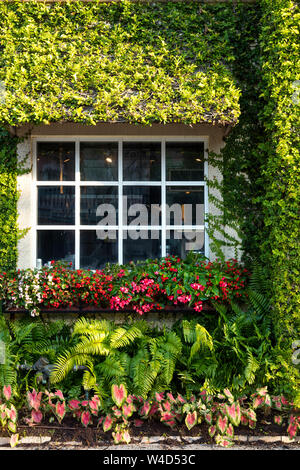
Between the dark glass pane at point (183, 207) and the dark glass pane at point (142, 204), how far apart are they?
15 centimetres

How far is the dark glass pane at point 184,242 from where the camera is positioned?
15.4 ft

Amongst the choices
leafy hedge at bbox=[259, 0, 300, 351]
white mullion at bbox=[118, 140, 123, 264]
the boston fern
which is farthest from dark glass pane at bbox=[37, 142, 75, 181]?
leafy hedge at bbox=[259, 0, 300, 351]

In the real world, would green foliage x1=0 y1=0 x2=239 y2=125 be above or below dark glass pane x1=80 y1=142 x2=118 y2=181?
above

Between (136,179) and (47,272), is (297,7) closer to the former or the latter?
(136,179)

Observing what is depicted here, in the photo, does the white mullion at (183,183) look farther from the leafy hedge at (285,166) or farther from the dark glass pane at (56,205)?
the dark glass pane at (56,205)

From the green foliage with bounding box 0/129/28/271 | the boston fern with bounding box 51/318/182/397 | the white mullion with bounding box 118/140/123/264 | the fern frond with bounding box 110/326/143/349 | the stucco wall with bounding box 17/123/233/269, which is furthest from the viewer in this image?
the white mullion with bounding box 118/140/123/264

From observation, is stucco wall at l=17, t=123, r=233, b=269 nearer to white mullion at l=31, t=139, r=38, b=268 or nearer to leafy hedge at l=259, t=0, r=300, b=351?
white mullion at l=31, t=139, r=38, b=268

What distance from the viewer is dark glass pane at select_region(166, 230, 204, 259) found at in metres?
4.69

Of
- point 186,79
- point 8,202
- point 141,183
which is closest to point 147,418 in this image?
point 141,183

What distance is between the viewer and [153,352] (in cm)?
359

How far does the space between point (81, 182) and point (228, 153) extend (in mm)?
2025

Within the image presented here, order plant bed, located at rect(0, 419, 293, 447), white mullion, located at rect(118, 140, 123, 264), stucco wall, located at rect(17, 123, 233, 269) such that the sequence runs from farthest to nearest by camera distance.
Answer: white mullion, located at rect(118, 140, 123, 264)
stucco wall, located at rect(17, 123, 233, 269)
plant bed, located at rect(0, 419, 293, 447)

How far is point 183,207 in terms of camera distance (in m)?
4.70

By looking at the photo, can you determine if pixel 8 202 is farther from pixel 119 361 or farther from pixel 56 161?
pixel 119 361
